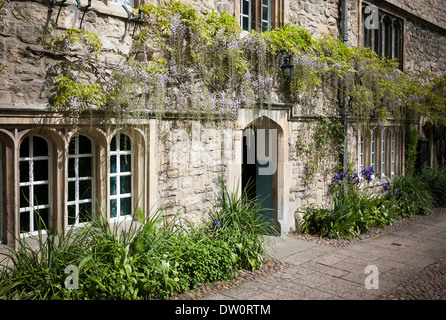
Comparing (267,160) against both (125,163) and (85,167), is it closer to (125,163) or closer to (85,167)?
(125,163)

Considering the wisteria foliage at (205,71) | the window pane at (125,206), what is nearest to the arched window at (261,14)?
the wisteria foliage at (205,71)

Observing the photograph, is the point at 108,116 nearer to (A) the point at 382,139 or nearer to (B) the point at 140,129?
(B) the point at 140,129

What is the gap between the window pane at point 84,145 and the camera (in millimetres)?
5547

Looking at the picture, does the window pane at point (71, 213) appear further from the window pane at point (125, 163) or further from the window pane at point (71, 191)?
the window pane at point (125, 163)

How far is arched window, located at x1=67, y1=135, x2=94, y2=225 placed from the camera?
5434 millimetres

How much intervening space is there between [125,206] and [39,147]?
1438 mm

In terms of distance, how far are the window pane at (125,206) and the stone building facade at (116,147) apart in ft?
0.04

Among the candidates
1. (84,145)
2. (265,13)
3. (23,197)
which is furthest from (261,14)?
(23,197)

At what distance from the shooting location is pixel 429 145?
1370 centimetres

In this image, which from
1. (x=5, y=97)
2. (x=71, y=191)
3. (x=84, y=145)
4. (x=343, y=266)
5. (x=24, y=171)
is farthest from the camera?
(x=343, y=266)

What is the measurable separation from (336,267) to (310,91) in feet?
11.5

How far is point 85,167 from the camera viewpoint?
5.59 meters

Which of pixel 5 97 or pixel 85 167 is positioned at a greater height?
pixel 5 97
